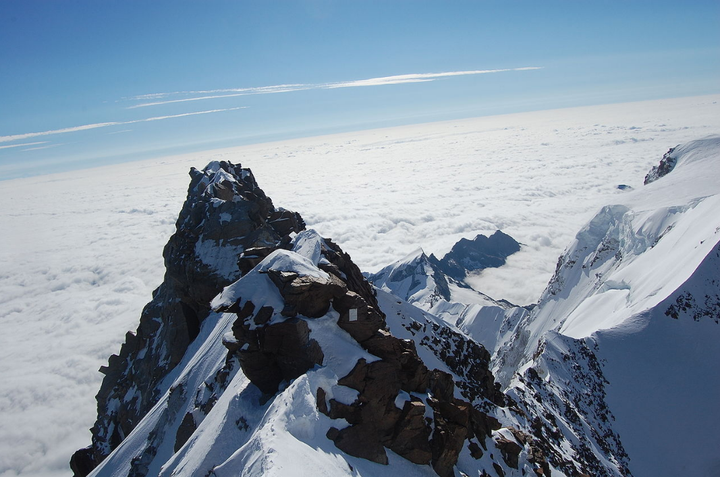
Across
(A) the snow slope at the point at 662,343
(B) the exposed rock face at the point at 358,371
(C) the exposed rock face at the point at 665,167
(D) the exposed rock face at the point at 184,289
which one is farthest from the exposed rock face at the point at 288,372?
(C) the exposed rock face at the point at 665,167

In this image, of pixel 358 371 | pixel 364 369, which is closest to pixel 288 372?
pixel 358 371

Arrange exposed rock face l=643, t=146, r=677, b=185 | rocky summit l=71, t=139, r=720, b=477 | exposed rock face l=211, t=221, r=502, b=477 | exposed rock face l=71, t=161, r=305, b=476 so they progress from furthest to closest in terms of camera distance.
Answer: exposed rock face l=643, t=146, r=677, b=185 < exposed rock face l=71, t=161, r=305, b=476 < rocky summit l=71, t=139, r=720, b=477 < exposed rock face l=211, t=221, r=502, b=477

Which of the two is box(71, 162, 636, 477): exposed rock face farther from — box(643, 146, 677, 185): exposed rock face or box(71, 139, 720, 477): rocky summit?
box(643, 146, 677, 185): exposed rock face

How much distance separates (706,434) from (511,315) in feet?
307

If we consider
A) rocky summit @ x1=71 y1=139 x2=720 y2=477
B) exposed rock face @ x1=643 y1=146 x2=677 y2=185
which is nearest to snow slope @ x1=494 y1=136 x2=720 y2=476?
rocky summit @ x1=71 y1=139 x2=720 y2=477

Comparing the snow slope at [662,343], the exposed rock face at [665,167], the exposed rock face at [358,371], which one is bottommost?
the snow slope at [662,343]

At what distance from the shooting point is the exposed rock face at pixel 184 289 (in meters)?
57.8

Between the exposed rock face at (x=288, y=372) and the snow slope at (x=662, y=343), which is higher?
the exposed rock face at (x=288, y=372)

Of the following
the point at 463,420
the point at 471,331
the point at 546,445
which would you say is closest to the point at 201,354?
the point at 463,420

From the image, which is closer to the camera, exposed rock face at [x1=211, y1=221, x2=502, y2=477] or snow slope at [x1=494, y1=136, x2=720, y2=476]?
exposed rock face at [x1=211, y1=221, x2=502, y2=477]

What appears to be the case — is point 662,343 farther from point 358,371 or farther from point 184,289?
point 184,289

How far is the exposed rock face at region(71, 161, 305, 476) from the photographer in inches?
2277

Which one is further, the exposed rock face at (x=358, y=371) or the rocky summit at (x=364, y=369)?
the rocky summit at (x=364, y=369)

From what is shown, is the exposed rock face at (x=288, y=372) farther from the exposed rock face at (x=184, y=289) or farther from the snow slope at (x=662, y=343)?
the snow slope at (x=662, y=343)
